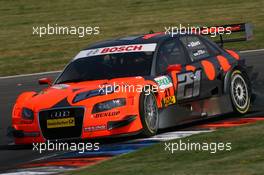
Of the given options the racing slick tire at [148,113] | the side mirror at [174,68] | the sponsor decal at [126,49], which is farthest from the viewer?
Answer: the sponsor decal at [126,49]

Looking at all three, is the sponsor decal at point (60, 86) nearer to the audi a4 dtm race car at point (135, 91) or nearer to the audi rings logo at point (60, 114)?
the audi a4 dtm race car at point (135, 91)

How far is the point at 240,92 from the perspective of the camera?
13.4 metres

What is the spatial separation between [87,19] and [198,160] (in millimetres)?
23373

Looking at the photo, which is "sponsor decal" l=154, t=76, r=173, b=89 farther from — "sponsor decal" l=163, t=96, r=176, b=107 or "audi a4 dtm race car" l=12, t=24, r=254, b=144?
"sponsor decal" l=163, t=96, r=176, b=107

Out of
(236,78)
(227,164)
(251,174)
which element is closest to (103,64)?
(236,78)

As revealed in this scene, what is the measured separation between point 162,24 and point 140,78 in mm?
18486

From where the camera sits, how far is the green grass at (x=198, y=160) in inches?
324

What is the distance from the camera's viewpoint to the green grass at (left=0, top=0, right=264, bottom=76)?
2614 centimetres
